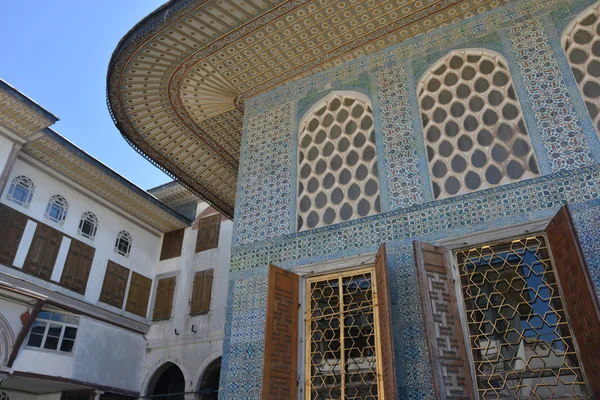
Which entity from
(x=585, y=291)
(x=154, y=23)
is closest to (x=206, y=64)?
(x=154, y=23)

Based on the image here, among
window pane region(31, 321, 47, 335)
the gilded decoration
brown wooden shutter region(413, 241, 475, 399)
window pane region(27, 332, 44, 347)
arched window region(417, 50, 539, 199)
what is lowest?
brown wooden shutter region(413, 241, 475, 399)

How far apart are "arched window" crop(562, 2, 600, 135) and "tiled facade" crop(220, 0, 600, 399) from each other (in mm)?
76

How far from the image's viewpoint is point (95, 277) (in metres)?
8.24

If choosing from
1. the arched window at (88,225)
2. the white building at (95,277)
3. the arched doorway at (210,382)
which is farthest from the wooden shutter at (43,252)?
the arched doorway at (210,382)

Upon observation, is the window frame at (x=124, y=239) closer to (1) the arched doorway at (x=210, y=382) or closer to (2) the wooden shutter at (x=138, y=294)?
(2) the wooden shutter at (x=138, y=294)

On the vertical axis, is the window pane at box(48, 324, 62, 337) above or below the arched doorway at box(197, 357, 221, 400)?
above

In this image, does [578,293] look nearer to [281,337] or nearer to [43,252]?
[281,337]

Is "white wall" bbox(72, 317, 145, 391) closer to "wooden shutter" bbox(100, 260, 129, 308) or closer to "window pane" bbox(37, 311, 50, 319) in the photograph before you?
"wooden shutter" bbox(100, 260, 129, 308)

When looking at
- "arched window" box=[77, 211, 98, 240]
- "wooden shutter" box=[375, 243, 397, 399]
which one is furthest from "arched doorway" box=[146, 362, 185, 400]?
"wooden shutter" box=[375, 243, 397, 399]

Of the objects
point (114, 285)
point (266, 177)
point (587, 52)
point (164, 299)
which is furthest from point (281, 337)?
point (164, 299)

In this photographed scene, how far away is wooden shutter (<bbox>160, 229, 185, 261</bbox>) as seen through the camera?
31.9ft

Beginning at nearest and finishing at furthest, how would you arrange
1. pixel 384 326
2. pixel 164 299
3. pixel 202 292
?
pixel 384 326 < pixel 202 292 < pixel 164 299

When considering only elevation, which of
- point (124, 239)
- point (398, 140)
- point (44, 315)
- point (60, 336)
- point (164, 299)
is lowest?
point (60, 336)

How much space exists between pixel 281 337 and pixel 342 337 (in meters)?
0.45
